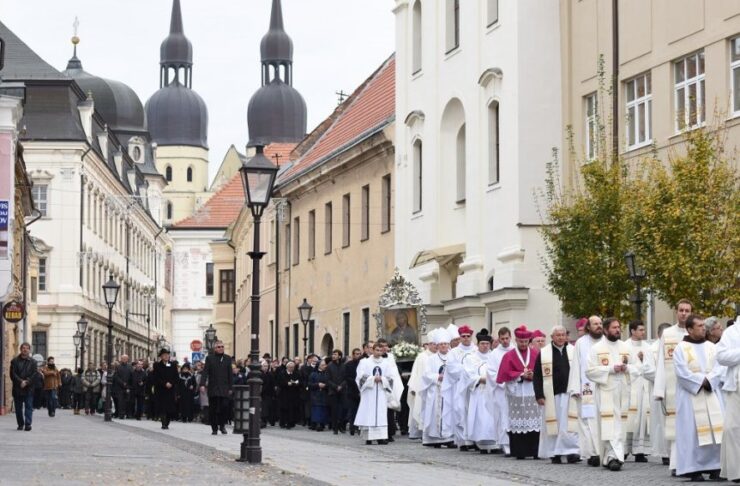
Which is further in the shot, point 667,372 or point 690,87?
point 690,87

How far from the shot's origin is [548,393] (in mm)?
21859

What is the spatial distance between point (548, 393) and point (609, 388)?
5.40 ft

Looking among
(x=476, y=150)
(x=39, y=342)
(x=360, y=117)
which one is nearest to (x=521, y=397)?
(x=476, y=150)

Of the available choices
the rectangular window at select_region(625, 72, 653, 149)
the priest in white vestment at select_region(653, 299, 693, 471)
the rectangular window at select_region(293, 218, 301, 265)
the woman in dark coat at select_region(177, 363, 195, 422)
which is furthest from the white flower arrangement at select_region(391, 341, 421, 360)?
the rectangular window at select_region(293, 218, 301, 265)

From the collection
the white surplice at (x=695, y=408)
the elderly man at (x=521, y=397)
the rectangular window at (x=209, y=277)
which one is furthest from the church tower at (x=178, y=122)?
the white surplice at (x=695, y=408)

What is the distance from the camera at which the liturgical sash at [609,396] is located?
19.9m

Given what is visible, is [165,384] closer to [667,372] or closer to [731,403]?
[667,372]

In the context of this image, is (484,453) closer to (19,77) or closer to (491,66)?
(491,66)

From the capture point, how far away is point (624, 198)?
89.0 feet

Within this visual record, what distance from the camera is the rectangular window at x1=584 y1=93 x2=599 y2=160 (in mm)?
32406

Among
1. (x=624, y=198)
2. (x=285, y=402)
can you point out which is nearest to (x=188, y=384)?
(x=285, y=402)

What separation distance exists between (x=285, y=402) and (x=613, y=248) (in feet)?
37.9

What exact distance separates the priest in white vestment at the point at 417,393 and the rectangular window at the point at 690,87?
537 cm

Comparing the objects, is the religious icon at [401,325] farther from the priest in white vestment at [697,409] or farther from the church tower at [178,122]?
the church tower at [178,122]
